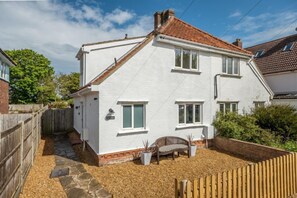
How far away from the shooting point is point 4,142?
4527 mm

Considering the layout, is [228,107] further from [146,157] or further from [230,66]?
[146,157]

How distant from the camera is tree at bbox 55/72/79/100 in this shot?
153ft

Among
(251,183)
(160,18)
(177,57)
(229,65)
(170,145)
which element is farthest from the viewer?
(160,18)

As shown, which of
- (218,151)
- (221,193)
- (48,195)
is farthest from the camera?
(218,151)

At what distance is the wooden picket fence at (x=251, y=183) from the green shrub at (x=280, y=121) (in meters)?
7.22

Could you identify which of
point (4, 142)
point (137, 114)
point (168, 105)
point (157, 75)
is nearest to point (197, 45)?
point (157, 75)

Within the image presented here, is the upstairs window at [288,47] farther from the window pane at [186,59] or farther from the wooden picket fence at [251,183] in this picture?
the wooden picket fence at [251,183]

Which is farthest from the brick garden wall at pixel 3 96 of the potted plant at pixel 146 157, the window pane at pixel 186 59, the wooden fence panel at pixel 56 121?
the window pane at pixel 186 59

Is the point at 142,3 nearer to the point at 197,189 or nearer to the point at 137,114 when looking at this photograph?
the point at 137,114

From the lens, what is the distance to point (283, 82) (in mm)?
17734

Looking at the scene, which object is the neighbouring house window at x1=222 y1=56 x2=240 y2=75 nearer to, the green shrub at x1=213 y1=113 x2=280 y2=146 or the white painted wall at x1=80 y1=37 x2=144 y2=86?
the green shrub at x1=213 y1=113 x2=280 y2=146

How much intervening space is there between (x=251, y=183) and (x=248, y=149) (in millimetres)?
5980

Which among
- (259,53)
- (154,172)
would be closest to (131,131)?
(154,172)

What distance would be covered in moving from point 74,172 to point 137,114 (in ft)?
13.4
